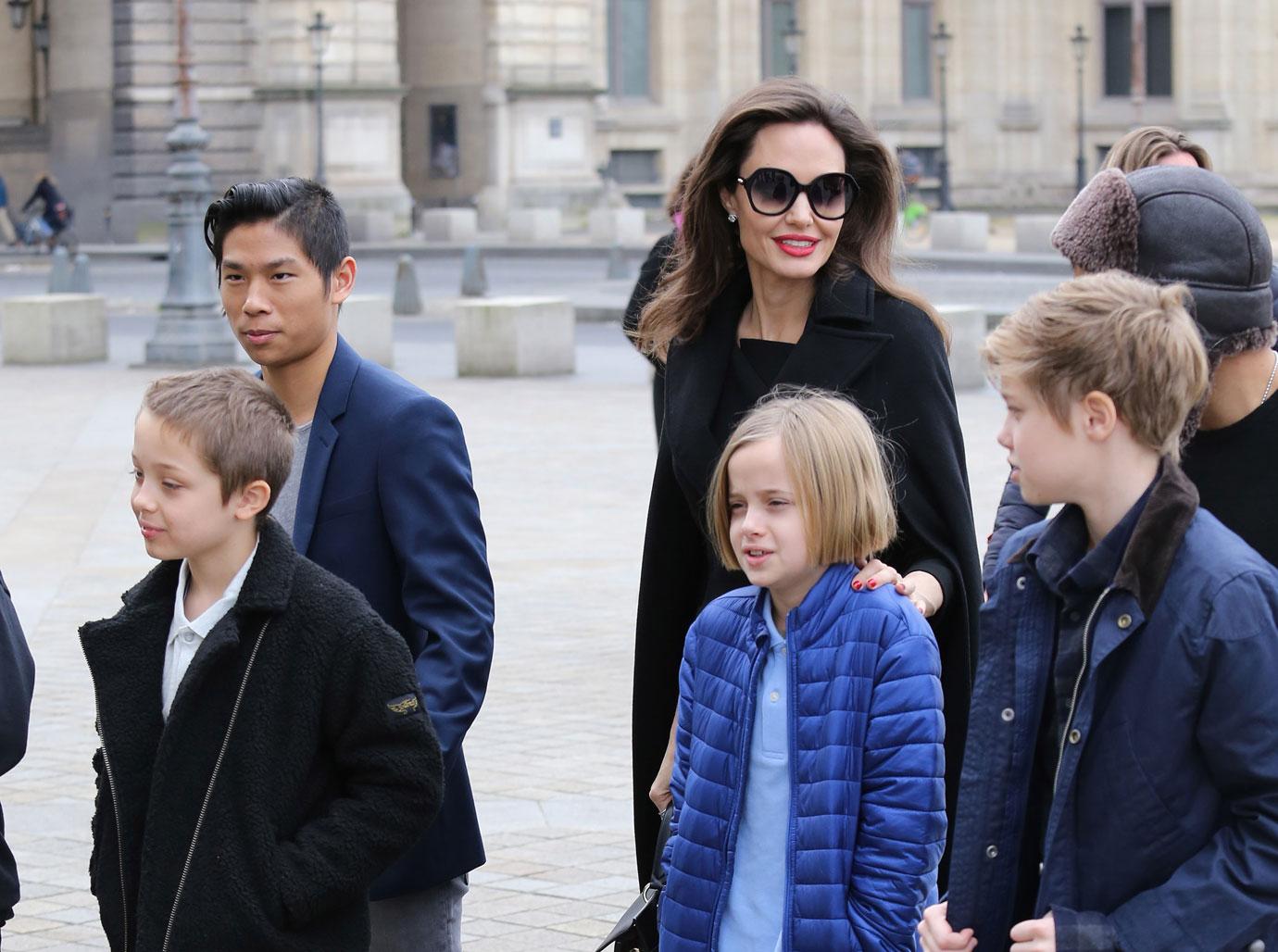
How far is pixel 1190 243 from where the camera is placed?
3.79m

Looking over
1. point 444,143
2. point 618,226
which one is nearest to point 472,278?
point 618,226

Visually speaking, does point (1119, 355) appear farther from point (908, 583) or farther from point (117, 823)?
point (117, 823)

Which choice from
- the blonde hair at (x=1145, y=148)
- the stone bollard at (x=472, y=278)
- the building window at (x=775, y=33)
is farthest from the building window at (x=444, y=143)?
the blonde hair at (x=1145, y=148)

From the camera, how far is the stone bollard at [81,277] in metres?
26.2

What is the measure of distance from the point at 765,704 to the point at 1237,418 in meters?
0.94

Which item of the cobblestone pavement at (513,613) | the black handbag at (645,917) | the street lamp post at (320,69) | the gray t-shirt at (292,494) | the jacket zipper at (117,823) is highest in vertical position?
the street lamp post at (320,69)

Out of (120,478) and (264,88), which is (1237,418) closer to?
(120,478)

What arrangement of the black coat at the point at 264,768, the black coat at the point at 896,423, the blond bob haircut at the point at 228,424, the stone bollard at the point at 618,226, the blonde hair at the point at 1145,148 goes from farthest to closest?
the stone bollard at the point at 618,226 < the blonde hair at the point at 1145,148 < the black coat at the point at 896,423 < the blond bob haircut at the point at 228,424 < the black coat at the point at 264,768

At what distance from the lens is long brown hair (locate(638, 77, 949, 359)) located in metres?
4.11

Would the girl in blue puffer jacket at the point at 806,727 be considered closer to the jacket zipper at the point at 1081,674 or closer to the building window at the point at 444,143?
the jacket zipper at the point at 1081,674

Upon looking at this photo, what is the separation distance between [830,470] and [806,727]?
0.39m

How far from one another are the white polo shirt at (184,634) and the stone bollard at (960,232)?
3426 centimetres

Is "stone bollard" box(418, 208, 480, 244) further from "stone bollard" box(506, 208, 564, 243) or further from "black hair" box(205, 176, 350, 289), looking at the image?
"black hair" box(205, 176, 350, 289)

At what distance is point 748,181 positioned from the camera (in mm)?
4105
